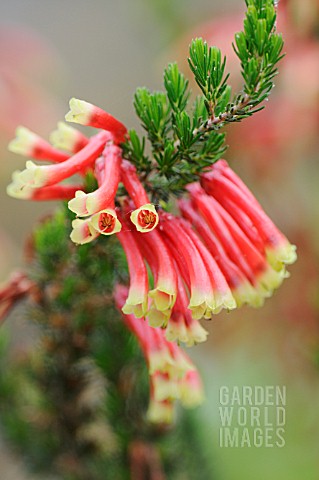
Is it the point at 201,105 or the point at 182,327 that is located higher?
the point at 201,105

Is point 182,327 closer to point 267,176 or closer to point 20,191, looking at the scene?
point 20,191

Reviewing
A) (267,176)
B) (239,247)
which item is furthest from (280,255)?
(267,176)

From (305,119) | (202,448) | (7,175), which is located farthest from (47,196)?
(7,175)

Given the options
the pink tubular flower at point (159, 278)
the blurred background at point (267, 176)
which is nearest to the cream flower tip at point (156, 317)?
the pink tubular flower at point (159, 278)

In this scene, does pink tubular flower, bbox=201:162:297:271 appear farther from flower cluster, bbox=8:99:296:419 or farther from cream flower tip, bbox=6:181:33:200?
cream flower tip, bbox=6:181:33:200

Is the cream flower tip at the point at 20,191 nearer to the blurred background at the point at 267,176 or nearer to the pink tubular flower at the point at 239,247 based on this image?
the pink tubular flower at the point at 239,247

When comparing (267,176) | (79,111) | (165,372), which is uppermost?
(267,176)
